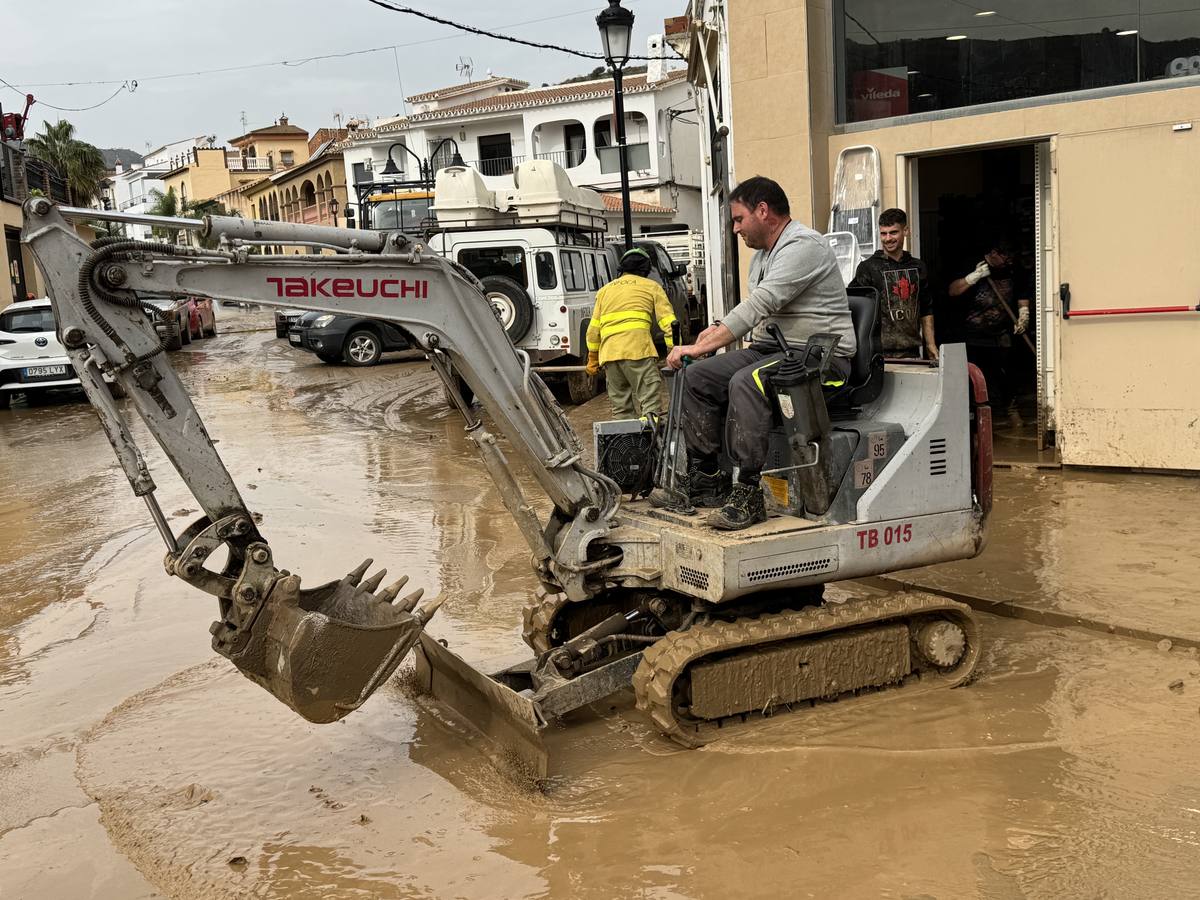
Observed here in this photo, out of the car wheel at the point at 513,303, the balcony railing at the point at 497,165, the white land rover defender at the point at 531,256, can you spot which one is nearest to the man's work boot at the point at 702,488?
the white land rover defender at the point at 531,256

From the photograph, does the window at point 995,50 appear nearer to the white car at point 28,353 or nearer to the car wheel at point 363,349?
the car wheel at point 363,349

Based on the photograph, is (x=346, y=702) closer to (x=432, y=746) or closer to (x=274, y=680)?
(x=274, y=680)

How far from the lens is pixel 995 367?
12508mm

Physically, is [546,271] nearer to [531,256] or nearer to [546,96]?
[531,256]

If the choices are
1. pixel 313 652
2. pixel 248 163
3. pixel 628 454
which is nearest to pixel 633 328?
pixel 628 454

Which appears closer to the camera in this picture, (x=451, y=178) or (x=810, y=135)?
(x=810, y=135)

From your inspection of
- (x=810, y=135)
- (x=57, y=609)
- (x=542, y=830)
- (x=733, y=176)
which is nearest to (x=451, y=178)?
(x=733, y=176)

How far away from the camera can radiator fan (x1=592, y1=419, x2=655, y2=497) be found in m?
5.72

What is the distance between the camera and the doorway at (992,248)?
33.7ft

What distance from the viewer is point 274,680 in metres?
4.36

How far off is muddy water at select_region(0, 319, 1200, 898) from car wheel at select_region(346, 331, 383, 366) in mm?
13557

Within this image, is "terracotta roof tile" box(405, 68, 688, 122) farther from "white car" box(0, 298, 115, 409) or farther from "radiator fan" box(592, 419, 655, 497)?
"radiator fan" box(592, 419, 655, 497)

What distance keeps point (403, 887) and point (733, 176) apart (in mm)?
8645

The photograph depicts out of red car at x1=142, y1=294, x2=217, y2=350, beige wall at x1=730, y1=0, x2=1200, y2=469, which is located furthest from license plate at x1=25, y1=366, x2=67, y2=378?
beige wall at x1=730, y1=0, x2=1200, y2=469
